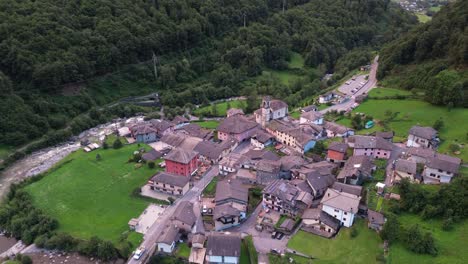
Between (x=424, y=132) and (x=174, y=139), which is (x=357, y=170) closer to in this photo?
(x=424, y=132)

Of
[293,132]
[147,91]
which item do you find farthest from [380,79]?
[147,91]

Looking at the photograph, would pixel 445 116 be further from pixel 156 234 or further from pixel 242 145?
pixel 156 234

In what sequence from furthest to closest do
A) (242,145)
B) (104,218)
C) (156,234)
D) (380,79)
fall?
(380,79), (242,145), (104,218), (156,234)

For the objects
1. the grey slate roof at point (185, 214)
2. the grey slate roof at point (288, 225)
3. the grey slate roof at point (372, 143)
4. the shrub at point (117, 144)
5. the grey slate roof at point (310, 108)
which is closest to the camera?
the grey slate roof at point (288, 225)

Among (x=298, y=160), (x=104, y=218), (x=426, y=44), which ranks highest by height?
(x=426, y=44)

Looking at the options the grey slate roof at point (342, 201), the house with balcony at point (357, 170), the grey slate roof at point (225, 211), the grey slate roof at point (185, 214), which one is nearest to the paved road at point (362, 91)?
the house with balcony at point (357, 170)

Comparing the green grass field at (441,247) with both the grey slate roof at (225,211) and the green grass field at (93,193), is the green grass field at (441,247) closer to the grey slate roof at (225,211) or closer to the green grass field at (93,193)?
the grey slate roof at (225,211)

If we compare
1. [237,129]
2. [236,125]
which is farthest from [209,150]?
[236,125]
